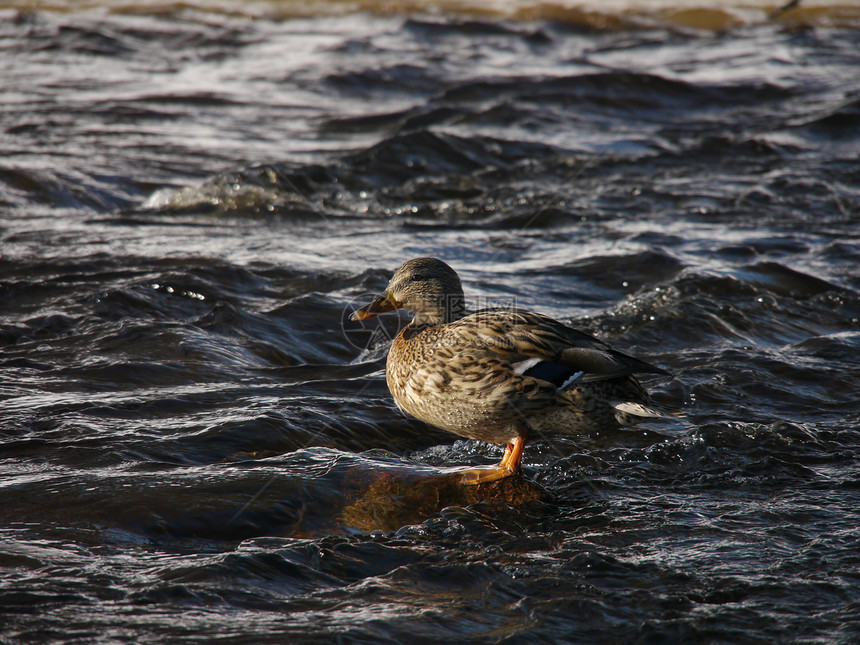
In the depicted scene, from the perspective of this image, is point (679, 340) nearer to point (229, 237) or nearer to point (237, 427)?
point (237, 427)

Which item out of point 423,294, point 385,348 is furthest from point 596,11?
point 423,294

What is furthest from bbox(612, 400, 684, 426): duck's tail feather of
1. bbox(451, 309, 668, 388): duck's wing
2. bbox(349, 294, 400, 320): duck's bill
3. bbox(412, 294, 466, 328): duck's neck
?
bbox(349, 294, 400, 320): duck's bill

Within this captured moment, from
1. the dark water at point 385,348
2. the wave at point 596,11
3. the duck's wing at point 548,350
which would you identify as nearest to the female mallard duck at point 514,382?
the duck's wing at point 548,350

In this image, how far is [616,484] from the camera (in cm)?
466

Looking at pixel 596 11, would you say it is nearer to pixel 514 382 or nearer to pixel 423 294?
pixel 423 294

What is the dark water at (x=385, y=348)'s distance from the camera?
11.5 feet

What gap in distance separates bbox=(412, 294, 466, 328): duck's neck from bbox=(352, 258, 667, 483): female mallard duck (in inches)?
14.9

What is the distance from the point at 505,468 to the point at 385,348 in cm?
214

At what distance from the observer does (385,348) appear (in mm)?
6664

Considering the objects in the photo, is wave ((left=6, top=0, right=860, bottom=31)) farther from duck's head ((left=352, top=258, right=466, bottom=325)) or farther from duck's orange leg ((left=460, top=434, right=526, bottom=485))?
duck's orange leg ((left=460, top=434, right=526, bottom=485))

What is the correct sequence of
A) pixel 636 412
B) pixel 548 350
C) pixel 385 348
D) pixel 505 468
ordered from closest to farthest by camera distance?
pixel 636 412
pixel 548 350
pixel 505 468
pixel 385 348

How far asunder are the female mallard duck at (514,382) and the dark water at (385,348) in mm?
351

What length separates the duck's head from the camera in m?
5.29

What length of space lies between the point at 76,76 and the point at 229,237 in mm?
7792
